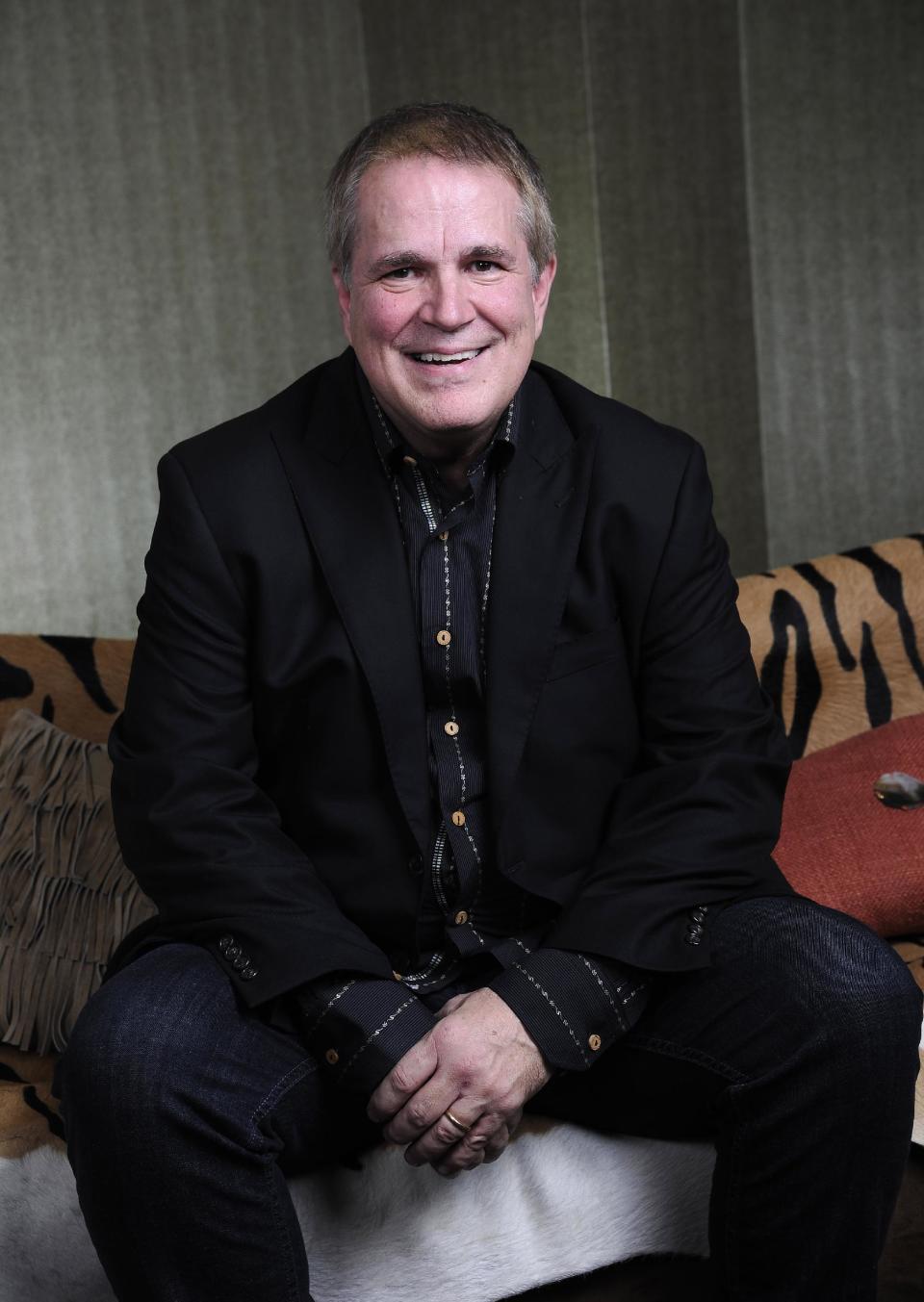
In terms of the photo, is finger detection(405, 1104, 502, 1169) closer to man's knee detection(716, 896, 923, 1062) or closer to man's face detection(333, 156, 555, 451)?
man's knee detection(716, 896, 923, 1062)

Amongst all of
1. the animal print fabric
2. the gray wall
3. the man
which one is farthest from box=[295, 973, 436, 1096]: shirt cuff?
the gray wall

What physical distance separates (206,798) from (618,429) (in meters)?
0.67

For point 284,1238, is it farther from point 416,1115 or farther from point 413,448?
point 413,448

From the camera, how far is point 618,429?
5.81 ft

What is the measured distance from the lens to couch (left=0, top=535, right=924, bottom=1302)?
1.66 meters

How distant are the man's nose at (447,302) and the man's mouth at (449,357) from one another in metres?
0.03

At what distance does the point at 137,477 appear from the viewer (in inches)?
158

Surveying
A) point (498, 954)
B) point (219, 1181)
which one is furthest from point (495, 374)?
point (219, 1181)

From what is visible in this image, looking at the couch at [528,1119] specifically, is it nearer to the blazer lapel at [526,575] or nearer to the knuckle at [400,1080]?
the knuckle at [400,1080]

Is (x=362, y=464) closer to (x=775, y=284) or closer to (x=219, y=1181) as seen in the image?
(x=219, y=1181)

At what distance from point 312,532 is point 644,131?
8.41 feet

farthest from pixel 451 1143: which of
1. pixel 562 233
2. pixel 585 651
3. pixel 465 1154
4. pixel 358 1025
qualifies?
pixel 562 233

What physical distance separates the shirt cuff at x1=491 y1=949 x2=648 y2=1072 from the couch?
225 mm

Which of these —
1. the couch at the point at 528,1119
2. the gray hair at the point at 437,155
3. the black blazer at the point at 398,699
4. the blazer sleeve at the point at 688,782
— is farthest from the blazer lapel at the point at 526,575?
the couch at the point at 528,1119
